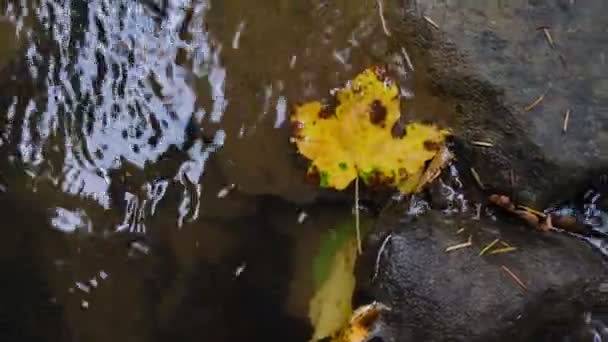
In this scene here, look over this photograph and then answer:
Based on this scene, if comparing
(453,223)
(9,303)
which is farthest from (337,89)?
(9,303)

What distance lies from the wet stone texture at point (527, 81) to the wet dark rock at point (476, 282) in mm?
158

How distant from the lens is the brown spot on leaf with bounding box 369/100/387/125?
2.29 m

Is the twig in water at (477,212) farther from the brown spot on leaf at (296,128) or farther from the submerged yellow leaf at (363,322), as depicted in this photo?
the brown spot on leaf at (296,128)

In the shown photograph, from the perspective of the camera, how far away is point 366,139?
2.27 m

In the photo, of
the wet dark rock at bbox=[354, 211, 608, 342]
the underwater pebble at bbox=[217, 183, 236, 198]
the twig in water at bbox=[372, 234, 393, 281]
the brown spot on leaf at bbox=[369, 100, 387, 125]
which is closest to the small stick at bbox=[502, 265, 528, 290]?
the wet dark rock at bbox=[354, 211, 608, 342]

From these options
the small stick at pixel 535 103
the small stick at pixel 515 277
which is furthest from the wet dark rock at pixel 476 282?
the small stick at pixel 535 103

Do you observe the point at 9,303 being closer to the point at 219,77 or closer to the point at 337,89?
the point at 219,77

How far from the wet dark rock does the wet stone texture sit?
0.16 metres

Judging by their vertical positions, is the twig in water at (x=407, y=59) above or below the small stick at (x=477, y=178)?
above

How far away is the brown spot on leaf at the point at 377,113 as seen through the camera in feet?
7.50

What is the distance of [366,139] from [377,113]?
8 cm

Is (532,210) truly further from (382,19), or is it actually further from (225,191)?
Result: (225,191)

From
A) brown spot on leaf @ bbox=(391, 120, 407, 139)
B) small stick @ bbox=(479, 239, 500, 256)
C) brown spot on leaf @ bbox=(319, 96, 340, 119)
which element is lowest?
small stick @ bbox=(479, 239, 500, 256)

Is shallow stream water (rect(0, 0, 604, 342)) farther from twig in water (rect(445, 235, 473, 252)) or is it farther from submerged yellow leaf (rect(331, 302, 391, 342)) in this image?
twig in water (rect(445, 235, 473, 252))
